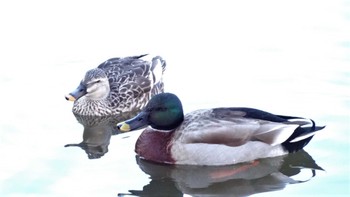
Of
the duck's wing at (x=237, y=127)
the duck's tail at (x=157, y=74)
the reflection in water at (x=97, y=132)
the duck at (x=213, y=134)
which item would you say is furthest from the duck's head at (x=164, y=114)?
the duck's tail at (x=157, y=74)

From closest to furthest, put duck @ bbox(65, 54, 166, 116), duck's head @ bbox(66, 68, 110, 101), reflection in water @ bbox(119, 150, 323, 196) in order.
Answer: reflection in water @ bbox(119, 150, 323, 196) < duck's head @ bbox(66, 68, 110, 101) < duck @ bbox(65, 54, 166, 116)

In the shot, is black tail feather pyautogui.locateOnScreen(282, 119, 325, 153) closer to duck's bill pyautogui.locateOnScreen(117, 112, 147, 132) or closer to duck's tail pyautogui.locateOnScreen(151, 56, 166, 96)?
duck's bill pyautogui.locateOnScreen(117, 112, 147, 132)

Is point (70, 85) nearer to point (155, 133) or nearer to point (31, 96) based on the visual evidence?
point (31, 96)

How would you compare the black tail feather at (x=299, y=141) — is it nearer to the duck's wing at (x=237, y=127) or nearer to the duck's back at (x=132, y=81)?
the duck's wing at (x=237, y=127)

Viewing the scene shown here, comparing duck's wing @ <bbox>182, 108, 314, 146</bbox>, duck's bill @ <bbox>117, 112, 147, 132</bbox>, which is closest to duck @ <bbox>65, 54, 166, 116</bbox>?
duck's bill @ <bbox>117, 112, 147, 132</bbox>

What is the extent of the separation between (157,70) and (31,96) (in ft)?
5.15

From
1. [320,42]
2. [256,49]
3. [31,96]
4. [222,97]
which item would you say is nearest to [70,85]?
[31,96]

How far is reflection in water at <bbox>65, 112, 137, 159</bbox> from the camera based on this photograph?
31.1 ft

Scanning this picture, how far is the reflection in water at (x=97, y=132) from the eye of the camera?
9.49m

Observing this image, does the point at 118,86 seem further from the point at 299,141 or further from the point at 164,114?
the point at 299,141

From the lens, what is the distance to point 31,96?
10.8 meters

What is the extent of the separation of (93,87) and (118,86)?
17.5 inches

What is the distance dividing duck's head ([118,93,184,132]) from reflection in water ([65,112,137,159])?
502 millimetres

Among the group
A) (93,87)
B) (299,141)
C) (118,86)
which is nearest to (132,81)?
(118,86)
